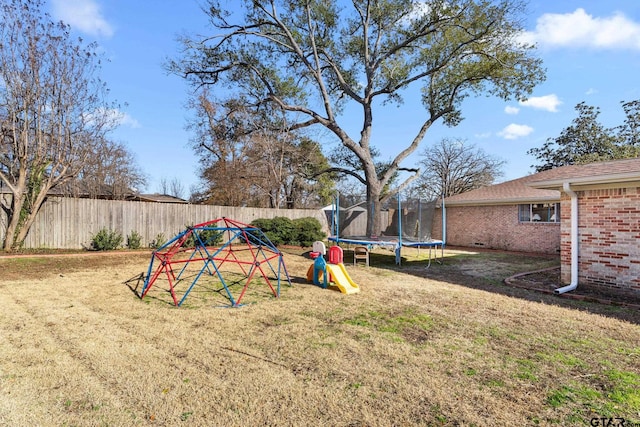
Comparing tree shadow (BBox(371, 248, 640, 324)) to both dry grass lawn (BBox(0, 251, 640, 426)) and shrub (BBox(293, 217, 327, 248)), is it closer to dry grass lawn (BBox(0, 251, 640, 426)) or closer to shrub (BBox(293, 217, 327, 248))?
dry grass lawn (BBox(0, 251, 640, 426))

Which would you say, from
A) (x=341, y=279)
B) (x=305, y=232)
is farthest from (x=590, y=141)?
(x=341, y=279)

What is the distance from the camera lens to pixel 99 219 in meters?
11.8

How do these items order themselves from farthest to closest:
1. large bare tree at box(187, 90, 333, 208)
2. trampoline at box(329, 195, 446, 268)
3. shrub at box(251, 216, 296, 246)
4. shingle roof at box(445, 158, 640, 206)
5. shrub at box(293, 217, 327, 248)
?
large bare tree at box(187, 90, 333, 208) → shrub at box(293, 217, 327, 248) → shrub at box(251, 216, 296, 246) → trampoline at box(329, 195, 446, 268) → shingle roof at box(445, 158, 640, 206)

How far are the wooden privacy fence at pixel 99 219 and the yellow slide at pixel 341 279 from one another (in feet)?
→ 29.8

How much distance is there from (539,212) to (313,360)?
13.8m

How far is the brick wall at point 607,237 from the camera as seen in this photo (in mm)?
5996

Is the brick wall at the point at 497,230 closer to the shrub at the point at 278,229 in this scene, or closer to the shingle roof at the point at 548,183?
the shingle roof at the point at 548,183

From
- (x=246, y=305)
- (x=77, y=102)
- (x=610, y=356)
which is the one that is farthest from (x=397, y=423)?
(x=77, y=102)

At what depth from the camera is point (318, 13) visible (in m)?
15.8

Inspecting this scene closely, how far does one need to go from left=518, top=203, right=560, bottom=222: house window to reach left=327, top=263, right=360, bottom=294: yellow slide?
35.4 ft

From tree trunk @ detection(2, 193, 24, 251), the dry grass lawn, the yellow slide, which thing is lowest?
the dry grass lawn

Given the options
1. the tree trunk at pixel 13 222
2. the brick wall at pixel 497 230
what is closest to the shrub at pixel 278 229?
the tree trunk at pixel 13 222

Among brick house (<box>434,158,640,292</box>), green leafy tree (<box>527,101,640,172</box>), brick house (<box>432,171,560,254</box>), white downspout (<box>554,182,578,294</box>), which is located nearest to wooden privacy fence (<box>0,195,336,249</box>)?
brick house (<box>432,171,560,254</box>)

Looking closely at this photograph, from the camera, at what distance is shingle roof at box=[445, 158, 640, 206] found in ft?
20.0
